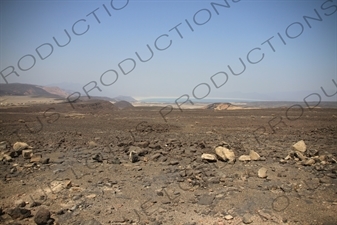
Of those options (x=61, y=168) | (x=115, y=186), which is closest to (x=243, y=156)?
(x=115, y=186)

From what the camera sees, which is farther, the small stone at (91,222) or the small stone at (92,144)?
the small stone at (92,144)

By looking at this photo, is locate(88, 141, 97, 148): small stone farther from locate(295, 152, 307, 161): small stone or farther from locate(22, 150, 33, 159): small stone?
locate(295, 152, 307, 161): small stone

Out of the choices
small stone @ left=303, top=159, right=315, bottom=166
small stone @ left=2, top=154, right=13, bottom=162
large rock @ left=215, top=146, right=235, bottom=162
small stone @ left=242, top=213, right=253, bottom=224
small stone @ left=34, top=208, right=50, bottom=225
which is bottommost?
small stone @ left=303, top=159, right=315, bottom=166

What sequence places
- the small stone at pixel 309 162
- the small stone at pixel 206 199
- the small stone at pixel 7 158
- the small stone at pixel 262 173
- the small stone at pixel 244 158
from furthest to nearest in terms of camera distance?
the small stone at pixel 244 158, the small stone at pixel 7 158, the small stone at pixel 309 162, the small stone at pixel 262 173, the small stone at pixel 206 199

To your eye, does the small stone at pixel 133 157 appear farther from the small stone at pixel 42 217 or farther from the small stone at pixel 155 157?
the small stone at pixel 42 217

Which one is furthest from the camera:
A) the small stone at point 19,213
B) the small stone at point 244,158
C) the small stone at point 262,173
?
the small stone at point 244,158

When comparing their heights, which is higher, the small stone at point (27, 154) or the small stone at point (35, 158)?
the small stone at point (27, 154)

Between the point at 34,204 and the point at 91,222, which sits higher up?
the point at 34,204

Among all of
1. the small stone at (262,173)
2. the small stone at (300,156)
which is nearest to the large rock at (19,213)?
the small stone at (262,173)

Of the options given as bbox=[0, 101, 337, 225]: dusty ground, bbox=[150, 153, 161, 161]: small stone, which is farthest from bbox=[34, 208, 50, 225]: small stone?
bbox=[150, 153, 161, 161]: small stone

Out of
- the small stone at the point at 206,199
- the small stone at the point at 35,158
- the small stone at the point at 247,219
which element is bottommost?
the small stone at the point at 247,219

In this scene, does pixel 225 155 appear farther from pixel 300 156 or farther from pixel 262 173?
pixel 300 156

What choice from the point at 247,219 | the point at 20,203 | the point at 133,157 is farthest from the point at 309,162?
the point at 20,203

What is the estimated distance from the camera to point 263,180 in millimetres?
4504
